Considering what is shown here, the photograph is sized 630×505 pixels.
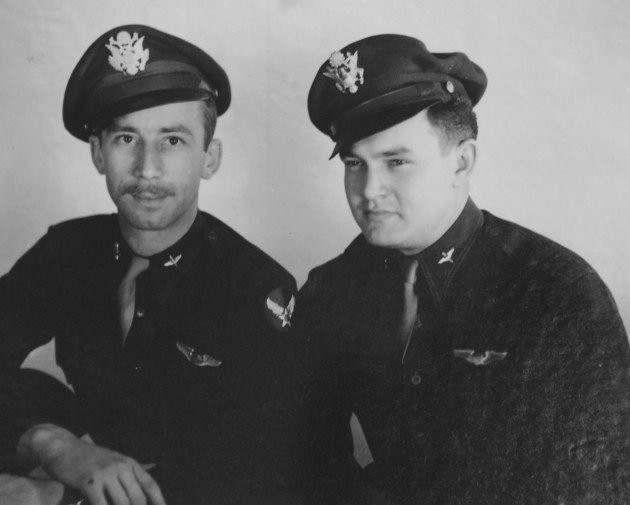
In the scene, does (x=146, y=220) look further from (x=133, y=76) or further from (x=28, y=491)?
(x=28, y=491)

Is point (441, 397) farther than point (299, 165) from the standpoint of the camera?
No

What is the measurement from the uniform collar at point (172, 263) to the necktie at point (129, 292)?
0.03 metres

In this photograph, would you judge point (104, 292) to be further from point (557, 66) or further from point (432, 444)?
point (557, 66)

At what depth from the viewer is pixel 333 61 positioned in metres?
1.24

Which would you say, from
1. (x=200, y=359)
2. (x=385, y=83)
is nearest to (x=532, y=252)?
(x=385, y=83)

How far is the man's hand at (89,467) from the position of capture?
3.95 ft

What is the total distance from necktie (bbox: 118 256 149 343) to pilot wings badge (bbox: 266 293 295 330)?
0.87ft

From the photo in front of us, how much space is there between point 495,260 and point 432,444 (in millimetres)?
329


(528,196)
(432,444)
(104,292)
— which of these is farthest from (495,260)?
(104,292)

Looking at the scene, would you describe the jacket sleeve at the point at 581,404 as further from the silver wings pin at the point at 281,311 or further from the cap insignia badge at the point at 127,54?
the cap insignia badge at the point at 127,54

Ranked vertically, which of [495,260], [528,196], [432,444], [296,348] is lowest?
[432,444]

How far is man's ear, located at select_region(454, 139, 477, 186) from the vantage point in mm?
1192

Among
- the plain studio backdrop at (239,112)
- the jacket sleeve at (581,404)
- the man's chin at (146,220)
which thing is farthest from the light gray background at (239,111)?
the jacket sleeve at (581,404)

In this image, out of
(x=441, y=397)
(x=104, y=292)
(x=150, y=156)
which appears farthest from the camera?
(x=104, y=292)
